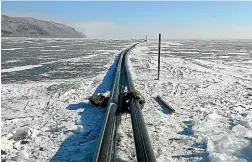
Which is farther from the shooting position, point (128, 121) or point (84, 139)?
point (128, 121)

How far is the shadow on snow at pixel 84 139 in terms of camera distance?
4.50m

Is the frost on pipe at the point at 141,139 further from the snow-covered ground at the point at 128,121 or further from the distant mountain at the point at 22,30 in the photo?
the distant mountain at the point at 22,30

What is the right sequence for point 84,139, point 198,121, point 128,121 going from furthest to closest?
point 128,121, point 198,121, point 84,139

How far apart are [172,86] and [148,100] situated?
7.40 ft

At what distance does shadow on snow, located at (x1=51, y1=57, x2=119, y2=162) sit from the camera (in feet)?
14.8

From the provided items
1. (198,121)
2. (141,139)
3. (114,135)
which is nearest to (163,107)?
(198,121)

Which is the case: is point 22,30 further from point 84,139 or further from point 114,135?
point 114,135

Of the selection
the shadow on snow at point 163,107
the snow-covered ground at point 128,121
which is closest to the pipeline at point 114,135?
the snow-covered ground at point 128,121

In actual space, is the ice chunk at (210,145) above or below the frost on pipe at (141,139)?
below

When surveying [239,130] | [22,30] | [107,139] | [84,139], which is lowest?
[84,139]

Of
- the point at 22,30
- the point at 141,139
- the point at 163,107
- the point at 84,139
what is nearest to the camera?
the point at 141,139

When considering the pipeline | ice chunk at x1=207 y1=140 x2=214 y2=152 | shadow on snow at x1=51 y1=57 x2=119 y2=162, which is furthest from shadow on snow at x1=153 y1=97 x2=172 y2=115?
ice chunk at x1=207 y1=140 x2=214 y2=152

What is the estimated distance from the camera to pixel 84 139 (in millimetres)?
5180

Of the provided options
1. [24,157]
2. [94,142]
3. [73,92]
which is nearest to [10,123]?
[24,157]
